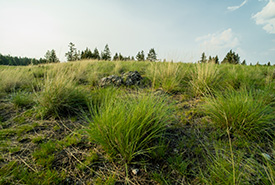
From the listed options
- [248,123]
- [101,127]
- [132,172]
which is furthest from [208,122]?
[101,127]

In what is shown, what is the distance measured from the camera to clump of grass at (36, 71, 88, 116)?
86.4 inches

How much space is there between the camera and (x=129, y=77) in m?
3.67

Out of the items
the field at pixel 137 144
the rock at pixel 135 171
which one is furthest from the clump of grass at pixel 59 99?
the rock at pixel 135 171

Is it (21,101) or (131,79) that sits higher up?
(131,79)

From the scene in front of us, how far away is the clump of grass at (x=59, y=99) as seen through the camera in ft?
7.20

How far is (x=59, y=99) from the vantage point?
7.32 ft

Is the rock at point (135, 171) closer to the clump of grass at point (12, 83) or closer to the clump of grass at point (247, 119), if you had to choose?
the clump of grass at point (247, 119)

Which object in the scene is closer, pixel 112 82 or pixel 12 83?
pixel 112 82

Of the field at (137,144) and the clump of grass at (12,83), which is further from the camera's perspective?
the clump of grass at (12,83)

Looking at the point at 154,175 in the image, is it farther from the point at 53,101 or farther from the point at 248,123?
the point at 53,101

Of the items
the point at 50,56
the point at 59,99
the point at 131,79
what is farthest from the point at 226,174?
the point at 50,56

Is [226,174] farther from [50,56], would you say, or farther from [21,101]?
[50,56]

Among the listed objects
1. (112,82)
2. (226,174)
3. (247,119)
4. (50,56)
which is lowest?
(226,174)

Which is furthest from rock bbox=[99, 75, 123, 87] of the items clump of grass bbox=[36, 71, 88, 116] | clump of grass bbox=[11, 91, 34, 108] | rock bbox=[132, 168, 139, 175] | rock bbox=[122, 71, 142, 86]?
rock bbox=[132, 168, 139, 175]
